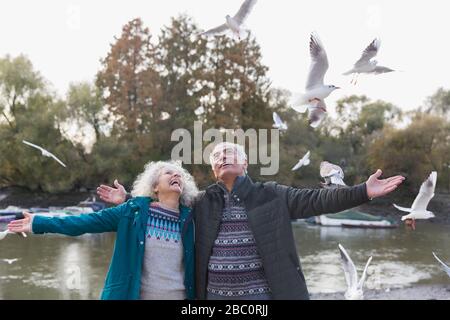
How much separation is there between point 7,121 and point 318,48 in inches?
855

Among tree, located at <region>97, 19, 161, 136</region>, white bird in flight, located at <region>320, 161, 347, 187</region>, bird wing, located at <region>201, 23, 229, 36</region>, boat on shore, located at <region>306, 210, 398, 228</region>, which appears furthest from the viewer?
tree, located at <region>97, 19, 161, 136</region>

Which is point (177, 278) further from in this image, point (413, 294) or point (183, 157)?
point (183, 157)

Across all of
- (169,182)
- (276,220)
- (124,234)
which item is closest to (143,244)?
(124,234)

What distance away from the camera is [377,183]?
234 cm

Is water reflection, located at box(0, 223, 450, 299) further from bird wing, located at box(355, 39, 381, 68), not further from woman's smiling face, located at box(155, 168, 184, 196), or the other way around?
woman's smiling face, located at box(155, 168, 184, 196)

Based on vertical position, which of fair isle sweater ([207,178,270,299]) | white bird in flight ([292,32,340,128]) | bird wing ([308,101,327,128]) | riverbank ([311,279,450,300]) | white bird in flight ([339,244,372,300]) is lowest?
riverbank ([311,279,450,300])

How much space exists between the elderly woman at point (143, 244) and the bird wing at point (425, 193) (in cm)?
205

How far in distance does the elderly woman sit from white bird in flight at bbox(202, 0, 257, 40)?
2283 mm

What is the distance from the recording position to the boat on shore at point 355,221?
1930 cm

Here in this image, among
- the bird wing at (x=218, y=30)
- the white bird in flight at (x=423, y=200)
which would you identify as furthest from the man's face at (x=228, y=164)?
the bird wing at (x=218, y=30)

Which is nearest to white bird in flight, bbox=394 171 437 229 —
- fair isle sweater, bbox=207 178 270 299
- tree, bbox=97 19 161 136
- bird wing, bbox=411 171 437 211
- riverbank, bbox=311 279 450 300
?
bird wing, bbox=411 171 437 211

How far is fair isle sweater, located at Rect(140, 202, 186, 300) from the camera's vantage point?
239cm

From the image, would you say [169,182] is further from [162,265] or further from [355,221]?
[355,221]

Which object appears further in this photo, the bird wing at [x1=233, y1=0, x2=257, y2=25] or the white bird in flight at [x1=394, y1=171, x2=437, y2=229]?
the bird wing at [x1=233, y1=0, x2=257, y2=25]
